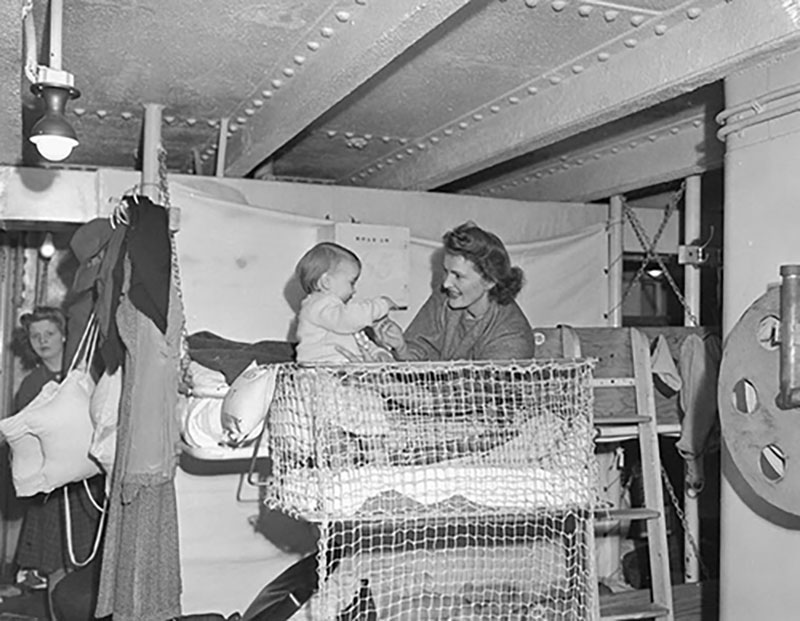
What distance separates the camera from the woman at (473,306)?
3.62m

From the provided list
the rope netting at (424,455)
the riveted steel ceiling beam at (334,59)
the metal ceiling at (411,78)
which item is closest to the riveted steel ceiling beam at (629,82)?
the metal ceiling at (411,78)

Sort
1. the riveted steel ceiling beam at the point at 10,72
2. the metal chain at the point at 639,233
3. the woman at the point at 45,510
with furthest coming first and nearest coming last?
the metal chain at the point at 639,233 < the woman at the point at 45,510 < the riveted steel ceiling beam at the point at 10,72

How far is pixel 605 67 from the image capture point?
329 cm

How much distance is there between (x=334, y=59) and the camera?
300 cm

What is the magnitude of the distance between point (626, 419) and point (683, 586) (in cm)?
111

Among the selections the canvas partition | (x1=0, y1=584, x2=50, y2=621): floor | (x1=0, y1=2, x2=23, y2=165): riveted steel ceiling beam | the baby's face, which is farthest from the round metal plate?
(x1=0, y1=584, x2=50, y2=621): floor

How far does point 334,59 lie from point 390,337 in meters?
1.13

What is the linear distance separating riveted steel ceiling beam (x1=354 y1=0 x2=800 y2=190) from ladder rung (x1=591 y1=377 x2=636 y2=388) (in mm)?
996

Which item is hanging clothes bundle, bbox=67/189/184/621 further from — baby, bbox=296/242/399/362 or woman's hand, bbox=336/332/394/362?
woman's hand, bbox=336/332/394/362

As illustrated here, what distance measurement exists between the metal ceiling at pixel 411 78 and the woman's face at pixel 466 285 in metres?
0.56

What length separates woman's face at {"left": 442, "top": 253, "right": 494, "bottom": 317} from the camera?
3.71 metres

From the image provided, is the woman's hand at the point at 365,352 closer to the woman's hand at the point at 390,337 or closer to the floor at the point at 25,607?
the woman's hand at the point at 390,337

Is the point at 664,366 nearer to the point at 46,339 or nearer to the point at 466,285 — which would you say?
the point at 466,285

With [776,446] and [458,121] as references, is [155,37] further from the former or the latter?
[776,446]
